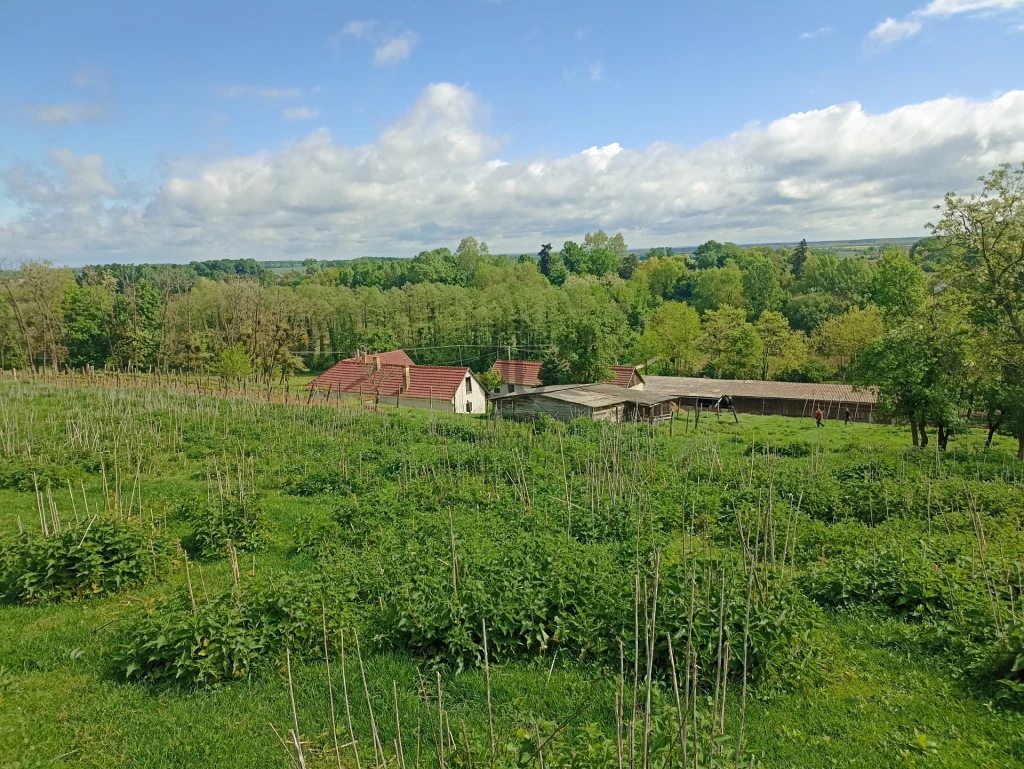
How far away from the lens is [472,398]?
39.3 meters

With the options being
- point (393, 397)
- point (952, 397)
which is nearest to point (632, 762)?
point (952, 397)

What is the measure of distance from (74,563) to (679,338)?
2047 inches

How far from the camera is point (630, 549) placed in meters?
8.26

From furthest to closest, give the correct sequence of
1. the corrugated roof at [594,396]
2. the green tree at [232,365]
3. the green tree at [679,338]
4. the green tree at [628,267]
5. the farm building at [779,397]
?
1. the green tree at [628,267]
2. the green tree at [679,338]
3. the farm building at [779,397]
4. the green tree at [232,365]
5. the corrugated roof at [594,396]

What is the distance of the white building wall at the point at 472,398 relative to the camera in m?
37.8

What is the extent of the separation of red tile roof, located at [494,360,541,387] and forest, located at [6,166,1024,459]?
5.48 ft

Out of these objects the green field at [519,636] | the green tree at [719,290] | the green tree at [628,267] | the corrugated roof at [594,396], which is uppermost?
the green tree at [628,267]

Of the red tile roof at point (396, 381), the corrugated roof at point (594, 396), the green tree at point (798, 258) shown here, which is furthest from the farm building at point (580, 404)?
the green tree at point (798, 258)

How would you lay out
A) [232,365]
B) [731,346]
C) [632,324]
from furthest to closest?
1. [632,324]
2. [731,346]
3. [232,365]

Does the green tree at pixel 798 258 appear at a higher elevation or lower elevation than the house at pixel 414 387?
higher

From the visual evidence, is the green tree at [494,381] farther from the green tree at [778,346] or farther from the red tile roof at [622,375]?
the green tree at [778,346]

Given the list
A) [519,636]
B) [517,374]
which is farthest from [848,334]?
[519,636]

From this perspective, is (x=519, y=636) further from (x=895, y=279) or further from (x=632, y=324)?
(x=632, y=324)

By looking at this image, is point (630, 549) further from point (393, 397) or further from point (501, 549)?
point (393, 397)
